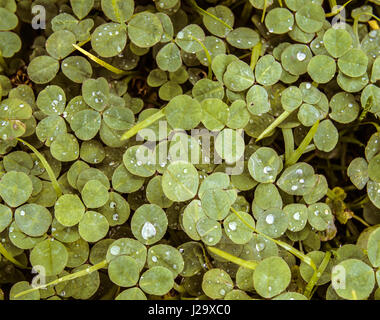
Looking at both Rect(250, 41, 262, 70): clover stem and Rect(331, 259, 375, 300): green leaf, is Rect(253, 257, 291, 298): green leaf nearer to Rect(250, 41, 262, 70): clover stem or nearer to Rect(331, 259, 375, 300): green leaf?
Rect(331, 259, 375, 300): green leaf

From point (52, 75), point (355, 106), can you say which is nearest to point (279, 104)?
point (355, 106)

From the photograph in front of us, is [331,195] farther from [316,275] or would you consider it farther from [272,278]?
[272,278]

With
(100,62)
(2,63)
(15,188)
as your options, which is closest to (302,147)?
(100,62)

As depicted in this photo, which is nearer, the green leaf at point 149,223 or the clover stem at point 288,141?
the green leaf at point 149,223

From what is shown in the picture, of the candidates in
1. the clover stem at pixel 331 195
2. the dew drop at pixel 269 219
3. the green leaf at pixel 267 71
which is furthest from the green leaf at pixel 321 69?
the dew drop at pixel 269 219

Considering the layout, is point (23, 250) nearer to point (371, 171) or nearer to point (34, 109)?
point (34, 109)

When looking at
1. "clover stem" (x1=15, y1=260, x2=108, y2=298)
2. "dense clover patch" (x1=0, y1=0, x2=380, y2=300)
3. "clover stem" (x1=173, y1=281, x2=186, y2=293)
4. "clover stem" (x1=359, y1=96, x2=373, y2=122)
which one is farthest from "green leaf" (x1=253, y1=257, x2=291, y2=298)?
"clover stem" (x1=359, y1=96, x2=373, y2=122)

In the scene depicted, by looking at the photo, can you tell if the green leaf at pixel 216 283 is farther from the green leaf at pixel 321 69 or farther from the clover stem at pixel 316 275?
the green leaf at pixel 321 69
